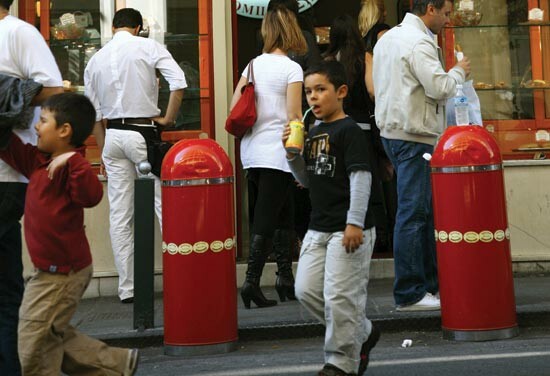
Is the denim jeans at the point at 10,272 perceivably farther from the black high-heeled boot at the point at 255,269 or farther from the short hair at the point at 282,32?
the short hair at the point at 282,32

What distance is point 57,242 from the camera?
16.3 ft

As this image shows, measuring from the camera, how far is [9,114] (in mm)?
5246

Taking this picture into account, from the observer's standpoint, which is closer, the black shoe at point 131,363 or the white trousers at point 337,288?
the black shoe at point 131,363

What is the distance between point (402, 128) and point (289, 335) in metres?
1.58

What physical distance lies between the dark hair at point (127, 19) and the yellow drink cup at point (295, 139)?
3.45 metres

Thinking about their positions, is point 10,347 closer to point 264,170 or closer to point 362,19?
point 264,170

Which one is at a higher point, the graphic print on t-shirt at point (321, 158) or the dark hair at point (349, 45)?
the dark hair at point (349, 45)

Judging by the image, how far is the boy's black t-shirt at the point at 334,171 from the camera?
5484 millimetres


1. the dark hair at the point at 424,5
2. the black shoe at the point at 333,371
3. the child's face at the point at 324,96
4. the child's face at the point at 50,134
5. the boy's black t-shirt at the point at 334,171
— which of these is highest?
the dark hair at the point at 424,5

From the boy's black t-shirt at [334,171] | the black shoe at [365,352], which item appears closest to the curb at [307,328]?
the black shoe at [365,352]

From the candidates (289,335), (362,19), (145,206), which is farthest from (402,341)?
(362,19)

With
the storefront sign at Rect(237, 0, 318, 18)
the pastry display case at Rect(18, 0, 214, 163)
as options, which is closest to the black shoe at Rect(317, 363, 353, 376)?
the pastry display case at Rect(18, 0, 214, 163)

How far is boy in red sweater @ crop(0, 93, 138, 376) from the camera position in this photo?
4938 millimetres

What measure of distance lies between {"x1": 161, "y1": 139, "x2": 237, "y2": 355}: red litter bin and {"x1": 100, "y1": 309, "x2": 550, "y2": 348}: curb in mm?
450
